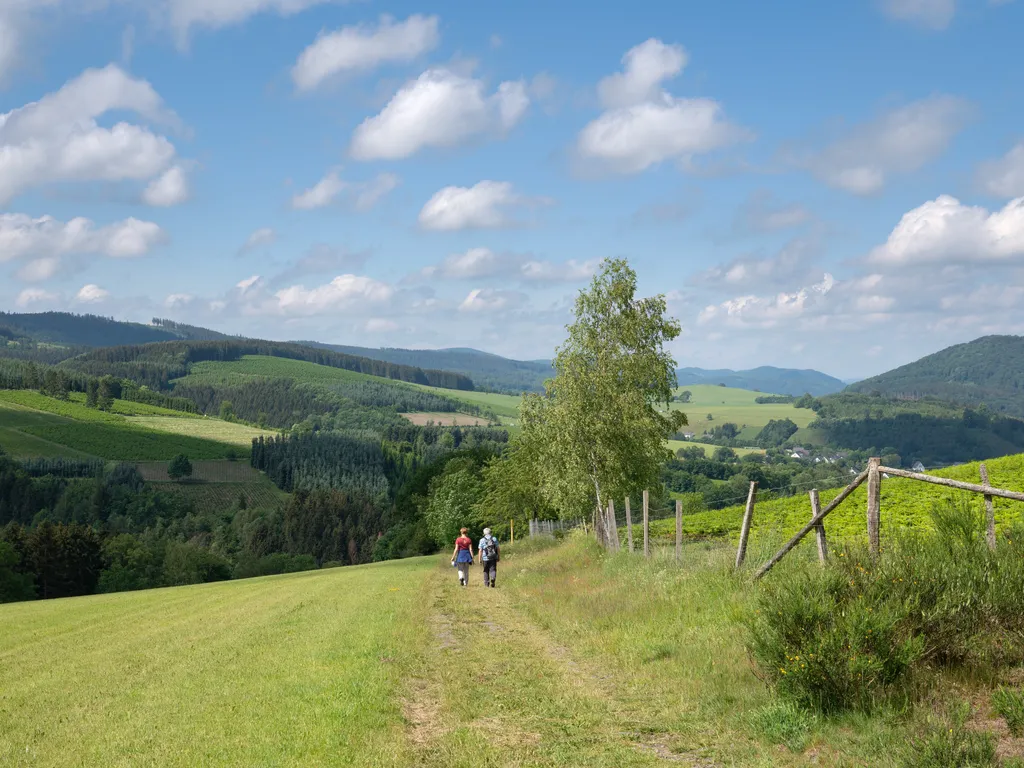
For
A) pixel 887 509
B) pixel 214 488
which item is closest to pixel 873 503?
pixel 887 509

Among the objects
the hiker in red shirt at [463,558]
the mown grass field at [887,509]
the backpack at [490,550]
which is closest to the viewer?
the backpack at [490,550]

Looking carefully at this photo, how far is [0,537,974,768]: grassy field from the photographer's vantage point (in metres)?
8.76

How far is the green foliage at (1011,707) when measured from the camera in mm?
7738

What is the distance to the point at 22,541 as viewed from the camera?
264 feet

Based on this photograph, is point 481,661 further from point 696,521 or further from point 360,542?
point 360,542

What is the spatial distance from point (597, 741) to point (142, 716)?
20.9 ft

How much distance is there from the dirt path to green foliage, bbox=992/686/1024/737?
9.95 ft

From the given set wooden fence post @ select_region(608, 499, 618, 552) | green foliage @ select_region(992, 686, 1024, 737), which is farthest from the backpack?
green foliage @ select_region(992, 686, 1024, 737)

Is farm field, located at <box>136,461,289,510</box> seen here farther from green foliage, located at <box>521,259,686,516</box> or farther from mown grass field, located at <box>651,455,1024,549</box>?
green foliage, located at <box>521,259,686,516</box>

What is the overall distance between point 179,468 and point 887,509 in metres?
179

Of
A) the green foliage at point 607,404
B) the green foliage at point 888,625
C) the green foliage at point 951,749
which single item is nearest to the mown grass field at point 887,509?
the green foliage at point 607,404

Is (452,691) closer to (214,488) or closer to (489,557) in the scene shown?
(489,557)

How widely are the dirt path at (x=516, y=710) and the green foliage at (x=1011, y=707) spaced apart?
3.03 meters

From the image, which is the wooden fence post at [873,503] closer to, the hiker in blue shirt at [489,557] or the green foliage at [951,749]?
the green foliage at [951,749]
